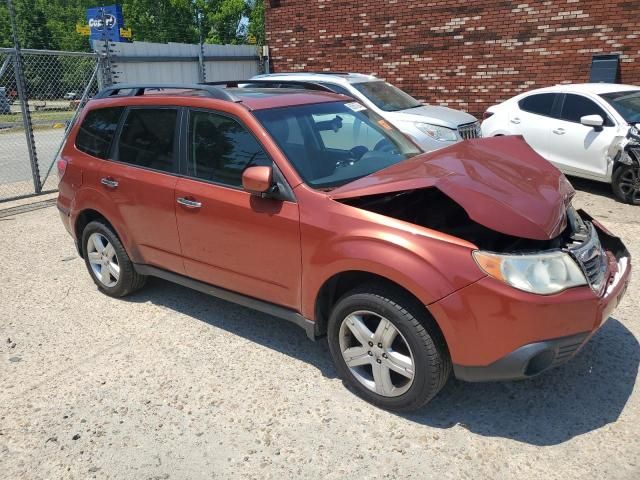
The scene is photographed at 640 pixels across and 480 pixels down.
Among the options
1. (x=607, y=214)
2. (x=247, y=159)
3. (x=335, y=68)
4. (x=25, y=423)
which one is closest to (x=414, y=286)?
(x=247, y=159)

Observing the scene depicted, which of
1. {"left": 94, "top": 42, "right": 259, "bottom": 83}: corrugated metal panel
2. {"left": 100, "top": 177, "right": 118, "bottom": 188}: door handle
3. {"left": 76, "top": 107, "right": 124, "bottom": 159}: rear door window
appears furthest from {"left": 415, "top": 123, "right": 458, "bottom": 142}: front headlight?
{"left": 94, "top": 42, "right": 259, "bottom": 83}: corrugated metal panel

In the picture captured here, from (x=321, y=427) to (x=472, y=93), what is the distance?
1131 centimetres

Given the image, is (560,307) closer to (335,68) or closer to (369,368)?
(369,368)

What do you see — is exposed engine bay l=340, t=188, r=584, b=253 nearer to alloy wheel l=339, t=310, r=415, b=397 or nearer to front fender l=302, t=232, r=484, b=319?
front fender l=302, t=232, r=484, b=319

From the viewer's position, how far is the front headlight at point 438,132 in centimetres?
845

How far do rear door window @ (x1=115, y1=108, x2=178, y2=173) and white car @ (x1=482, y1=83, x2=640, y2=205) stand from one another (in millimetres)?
6053

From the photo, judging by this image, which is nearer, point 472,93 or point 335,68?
point 472,93

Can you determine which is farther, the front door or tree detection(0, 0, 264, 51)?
tree detection(0, 0, 264, 51)

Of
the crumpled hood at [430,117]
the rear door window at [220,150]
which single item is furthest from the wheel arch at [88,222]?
the crumpled hood at [430,117]

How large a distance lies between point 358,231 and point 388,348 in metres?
0.66

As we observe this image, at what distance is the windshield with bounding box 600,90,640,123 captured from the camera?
297 inches

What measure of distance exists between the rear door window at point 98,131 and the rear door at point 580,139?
6.36m

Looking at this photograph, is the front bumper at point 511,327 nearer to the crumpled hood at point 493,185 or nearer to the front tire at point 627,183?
the crumpled hood at point 493,185

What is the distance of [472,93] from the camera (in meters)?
12.8
